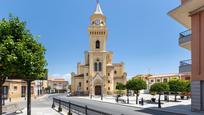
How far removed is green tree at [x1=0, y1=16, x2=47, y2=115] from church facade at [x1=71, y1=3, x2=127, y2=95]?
68819 mm

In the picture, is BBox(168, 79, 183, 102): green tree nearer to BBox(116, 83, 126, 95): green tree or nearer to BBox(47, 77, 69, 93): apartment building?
BBox(116, 83, 126, 95): green tree

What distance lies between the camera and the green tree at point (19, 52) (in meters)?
13.0

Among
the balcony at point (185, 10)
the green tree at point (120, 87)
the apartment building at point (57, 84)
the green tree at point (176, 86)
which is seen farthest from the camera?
the apartment building at point (57, 84)

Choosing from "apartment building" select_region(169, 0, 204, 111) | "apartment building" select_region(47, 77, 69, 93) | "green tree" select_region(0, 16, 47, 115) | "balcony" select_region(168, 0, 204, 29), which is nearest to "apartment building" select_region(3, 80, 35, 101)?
"balcony" select_region(168, 0, 204, 29)

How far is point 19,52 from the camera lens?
516 inches

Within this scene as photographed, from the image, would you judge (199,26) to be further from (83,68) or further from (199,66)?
(83,68)

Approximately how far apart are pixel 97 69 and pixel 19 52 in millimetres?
Result: 72664

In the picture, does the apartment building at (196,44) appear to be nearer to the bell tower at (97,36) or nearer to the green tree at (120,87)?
the green tree at (120,87)

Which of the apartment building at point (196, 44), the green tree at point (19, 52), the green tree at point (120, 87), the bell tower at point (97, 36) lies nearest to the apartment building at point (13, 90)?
the green tree at point (120, 87)

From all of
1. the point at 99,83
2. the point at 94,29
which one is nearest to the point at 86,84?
the point at 99,83

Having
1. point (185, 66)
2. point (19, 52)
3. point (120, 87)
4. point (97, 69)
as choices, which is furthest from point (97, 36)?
point (19, 52)

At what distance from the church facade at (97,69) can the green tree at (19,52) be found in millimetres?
68819

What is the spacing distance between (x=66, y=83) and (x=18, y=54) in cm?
17102

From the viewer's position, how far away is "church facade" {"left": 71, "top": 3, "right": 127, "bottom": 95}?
84.4 metres
